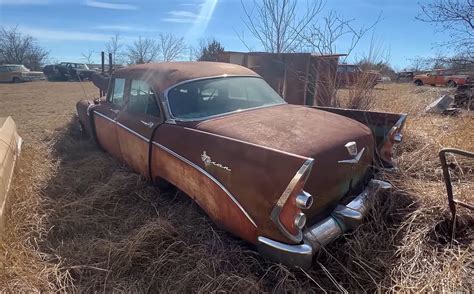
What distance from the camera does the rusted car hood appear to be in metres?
Answer: 2.28

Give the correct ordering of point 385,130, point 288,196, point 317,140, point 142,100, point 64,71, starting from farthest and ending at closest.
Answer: point 64,71, point 142,100, point 385,130, point 317,140, point 288,196

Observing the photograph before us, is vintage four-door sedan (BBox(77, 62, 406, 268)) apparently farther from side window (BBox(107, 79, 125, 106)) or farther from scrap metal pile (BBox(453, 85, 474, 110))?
scrap metal pile (BBox(453, 85, 474, 110))

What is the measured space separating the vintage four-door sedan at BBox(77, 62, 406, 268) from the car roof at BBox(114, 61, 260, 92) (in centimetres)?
1

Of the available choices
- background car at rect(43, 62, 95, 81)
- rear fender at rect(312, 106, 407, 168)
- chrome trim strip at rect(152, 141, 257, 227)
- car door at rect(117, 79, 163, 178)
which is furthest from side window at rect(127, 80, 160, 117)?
background car at rect(43, 62, 95, 81)

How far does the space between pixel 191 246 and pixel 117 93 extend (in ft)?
9.31

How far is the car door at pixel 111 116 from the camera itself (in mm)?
4211

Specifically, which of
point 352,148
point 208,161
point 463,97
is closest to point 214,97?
point 208,161

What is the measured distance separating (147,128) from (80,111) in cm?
322

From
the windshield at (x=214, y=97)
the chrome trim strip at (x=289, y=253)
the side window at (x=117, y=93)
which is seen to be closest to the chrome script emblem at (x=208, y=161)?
the chrome trim strip at (x=289, y=253)

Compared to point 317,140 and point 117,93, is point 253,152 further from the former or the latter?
point 117,93

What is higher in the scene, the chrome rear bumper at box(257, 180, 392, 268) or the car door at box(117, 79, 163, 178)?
the car door at box(117, 79, 163, 178)

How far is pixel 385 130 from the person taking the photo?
3297mm

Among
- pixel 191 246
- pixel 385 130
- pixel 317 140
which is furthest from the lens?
pixel 385 130

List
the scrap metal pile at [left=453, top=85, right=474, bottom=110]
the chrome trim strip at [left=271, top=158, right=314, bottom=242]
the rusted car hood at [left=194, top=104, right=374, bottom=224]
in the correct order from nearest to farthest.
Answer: the chrome trim strip at [left=271, top=158, right=314, bottom=242]
the rusted car hood at [left=194, top=104, right=374, bottom=224]
the scrap metal pile at [left=453, top=85, right=474, bottom=110]
